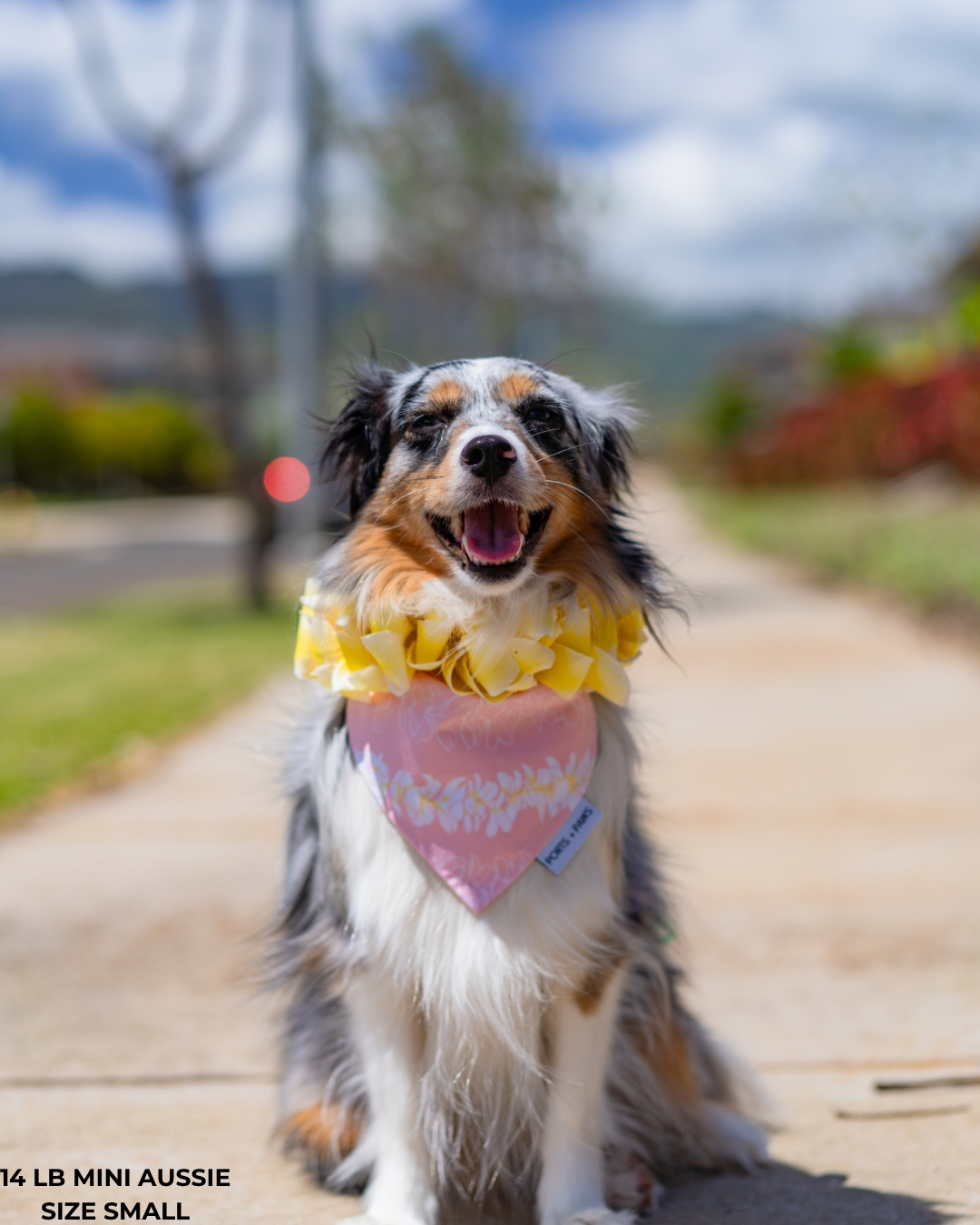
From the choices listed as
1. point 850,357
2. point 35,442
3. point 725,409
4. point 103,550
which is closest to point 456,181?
point 850,357

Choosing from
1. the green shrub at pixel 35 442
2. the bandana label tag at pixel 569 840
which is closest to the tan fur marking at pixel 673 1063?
the bandana label tag at pixel 569 840

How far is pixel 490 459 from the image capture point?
116 inches

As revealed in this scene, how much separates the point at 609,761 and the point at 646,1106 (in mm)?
918

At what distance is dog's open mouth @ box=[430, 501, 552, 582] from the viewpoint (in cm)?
295

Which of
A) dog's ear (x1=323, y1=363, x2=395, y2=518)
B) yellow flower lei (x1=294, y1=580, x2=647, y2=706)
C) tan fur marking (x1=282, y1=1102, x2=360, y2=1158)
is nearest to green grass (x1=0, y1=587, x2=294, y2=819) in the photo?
tan fur marking (x1=282, y1=1102, x2=360, y2=1158)

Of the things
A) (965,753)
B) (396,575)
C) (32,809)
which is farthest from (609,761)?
(965,753)

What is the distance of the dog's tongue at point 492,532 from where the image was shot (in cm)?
296

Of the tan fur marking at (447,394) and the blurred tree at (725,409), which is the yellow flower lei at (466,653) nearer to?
the tan fur marking at (447,394)

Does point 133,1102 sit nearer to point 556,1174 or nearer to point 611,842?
point 556,1174

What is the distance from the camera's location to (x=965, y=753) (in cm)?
728

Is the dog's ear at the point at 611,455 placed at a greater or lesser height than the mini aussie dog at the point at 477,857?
greater

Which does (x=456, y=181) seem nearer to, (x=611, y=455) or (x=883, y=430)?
(x=883, y=430)

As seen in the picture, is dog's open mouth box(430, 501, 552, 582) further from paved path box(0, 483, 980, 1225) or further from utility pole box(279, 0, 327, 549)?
utility pole box(279, 0, 327, 549)

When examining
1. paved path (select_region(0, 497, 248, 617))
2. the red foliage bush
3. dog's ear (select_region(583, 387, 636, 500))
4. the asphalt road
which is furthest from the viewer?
paved path (select_region(0, 497, 248, 617))
